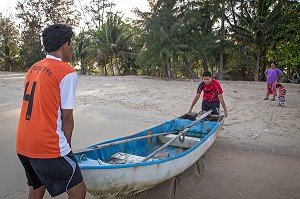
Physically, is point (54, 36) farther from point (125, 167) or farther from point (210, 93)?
point (210, 93)

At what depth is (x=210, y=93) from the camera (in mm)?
5145

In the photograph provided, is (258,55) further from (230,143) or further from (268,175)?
(268,175)

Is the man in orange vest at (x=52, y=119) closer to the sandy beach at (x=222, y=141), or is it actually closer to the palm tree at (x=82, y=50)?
the sandy beach at (x=222, y=141)

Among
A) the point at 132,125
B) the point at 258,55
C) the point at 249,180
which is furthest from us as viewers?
the point at 258,55

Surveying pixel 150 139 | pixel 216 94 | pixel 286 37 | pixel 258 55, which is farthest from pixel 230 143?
pixel 258 55

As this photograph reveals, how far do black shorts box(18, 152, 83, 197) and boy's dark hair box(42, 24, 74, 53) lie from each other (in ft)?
2.56

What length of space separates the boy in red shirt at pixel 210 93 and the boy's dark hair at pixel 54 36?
140 inches

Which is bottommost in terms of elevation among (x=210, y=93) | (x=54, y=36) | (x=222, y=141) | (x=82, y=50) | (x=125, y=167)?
(x=222, y=141)

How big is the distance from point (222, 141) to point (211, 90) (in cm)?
110

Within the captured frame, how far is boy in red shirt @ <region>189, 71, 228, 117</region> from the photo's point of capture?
16.1 ft

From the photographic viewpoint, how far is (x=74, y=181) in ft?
5.68

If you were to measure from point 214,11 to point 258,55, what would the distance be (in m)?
4.49

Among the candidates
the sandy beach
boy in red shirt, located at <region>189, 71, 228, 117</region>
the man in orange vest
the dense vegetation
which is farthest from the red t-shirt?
the dense vegetation

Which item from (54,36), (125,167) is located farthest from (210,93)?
(54,36)
